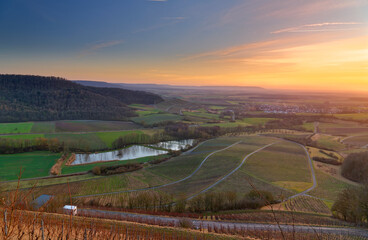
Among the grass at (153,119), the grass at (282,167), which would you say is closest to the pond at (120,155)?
the grass at (153,119)

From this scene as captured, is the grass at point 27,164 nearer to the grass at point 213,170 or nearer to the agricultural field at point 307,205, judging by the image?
the grass at point 213,170

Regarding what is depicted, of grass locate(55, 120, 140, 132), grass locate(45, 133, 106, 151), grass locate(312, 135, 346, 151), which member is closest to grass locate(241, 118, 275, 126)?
grass locate(312, 135, 346, 151)

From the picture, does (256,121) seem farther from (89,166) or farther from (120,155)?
Result: (89,166)

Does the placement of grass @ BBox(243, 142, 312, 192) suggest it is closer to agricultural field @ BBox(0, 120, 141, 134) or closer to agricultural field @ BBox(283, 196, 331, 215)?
agricultural field @ BBox(283, 196, 331, 215)

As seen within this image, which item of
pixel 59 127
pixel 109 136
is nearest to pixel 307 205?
pixel 109 136

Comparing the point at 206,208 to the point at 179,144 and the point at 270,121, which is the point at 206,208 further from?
the point at 270,121
